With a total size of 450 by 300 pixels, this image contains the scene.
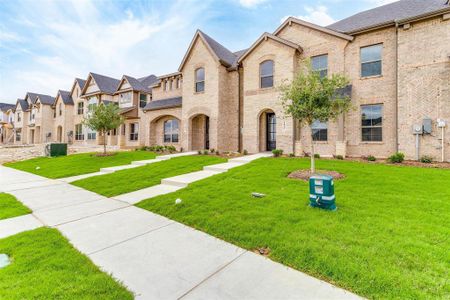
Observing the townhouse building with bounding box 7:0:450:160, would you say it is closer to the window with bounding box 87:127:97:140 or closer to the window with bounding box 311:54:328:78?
the window with bounding box 311:54:328:78

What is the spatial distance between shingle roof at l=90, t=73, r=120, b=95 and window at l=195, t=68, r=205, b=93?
1700 centimetres

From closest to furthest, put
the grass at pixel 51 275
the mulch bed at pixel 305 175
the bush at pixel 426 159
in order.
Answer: the grass at pixel 51 275 → the mulch bed at pixel 305 175 → the bush at pixel 426 159

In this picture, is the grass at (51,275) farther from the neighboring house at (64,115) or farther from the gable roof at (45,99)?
the gable roof at (45,99)

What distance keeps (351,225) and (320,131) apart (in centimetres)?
1102

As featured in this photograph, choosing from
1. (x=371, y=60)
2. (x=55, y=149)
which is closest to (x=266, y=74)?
(x=371, y=60)

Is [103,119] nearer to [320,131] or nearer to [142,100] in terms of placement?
[142,100]

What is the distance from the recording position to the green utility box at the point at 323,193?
5.05 metres

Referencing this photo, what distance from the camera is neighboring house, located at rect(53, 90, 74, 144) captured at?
34.3 m

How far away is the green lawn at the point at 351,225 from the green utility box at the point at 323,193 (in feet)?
0.69

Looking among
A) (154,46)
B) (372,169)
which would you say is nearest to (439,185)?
(372,169)

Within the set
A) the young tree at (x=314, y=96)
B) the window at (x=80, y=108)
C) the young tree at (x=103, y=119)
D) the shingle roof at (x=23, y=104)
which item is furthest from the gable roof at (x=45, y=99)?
the young tree at (x=314, y=96)

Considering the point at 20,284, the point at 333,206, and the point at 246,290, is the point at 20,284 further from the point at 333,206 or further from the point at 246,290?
the point at 333,206

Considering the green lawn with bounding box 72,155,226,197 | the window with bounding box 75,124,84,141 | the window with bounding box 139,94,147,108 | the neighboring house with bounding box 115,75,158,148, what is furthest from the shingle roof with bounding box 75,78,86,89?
the green lawn with bounding box 72,155,226,197

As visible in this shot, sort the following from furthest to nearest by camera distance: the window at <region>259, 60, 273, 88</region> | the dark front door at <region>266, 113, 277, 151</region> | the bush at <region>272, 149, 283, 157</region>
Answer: the dark front door at <region>266, 113, 277, 151</region>, the window at <region>259, 60, 273, 88</region>, the bush at <region>272, 149, 283, 157</region>
